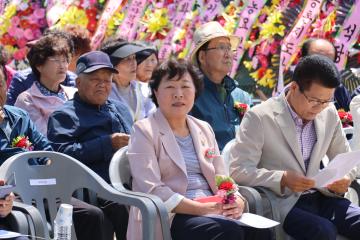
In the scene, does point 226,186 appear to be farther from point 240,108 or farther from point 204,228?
point 240,108

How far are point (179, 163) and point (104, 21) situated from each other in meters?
5.52

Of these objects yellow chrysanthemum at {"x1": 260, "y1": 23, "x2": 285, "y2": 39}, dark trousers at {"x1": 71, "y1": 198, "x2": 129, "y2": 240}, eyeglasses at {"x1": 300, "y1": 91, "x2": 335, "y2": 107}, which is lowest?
dark trousers at {"x1": 71, "y1": 198, "x2": 129, "y2": 240}

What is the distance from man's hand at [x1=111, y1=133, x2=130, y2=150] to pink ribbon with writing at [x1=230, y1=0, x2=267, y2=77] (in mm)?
2923

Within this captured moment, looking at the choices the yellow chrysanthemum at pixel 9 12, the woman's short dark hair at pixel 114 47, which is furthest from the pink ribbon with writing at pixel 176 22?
the yellow chrysanthemum at pixel 9 12

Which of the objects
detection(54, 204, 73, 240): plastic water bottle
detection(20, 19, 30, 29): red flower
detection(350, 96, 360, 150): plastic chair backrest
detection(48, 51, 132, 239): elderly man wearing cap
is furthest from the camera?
detection(20, 19, 30, 29): red flower

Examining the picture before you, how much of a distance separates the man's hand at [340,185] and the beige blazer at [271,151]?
0.05 metres

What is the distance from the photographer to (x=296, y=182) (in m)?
4.58

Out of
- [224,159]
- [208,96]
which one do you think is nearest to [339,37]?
[208,96]

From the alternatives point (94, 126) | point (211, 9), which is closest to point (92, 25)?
point (211, 9)

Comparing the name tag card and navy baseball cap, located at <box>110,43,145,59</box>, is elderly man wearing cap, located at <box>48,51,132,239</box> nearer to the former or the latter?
the name tag card

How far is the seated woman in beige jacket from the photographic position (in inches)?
170

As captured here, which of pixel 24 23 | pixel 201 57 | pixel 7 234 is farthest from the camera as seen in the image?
pixel 24 23

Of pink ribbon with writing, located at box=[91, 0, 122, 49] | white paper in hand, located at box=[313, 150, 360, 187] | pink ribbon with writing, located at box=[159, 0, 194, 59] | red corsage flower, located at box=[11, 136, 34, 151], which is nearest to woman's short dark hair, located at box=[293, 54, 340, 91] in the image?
white paper in hand, located at box=[313, 150, 360, 187]

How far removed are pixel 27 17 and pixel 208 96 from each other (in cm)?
590
